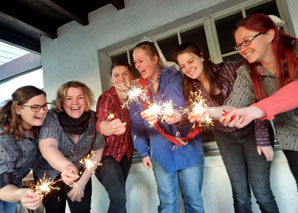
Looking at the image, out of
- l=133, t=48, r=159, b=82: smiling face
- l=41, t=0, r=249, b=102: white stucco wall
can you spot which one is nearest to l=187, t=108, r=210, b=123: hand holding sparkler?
l=133, t=48, r=159, b=82: smiling face

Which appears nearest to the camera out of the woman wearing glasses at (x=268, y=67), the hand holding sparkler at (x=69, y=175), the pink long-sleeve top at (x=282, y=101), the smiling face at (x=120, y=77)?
the pink long-sleeve top at (x=282, y=101)

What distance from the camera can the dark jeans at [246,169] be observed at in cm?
132

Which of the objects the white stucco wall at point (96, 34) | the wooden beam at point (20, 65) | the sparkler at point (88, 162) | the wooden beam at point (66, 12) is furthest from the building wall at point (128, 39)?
the sparkler at point (88, 162)

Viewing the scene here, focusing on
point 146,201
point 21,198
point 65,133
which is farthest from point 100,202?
point 21,198

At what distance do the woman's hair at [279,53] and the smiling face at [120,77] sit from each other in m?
0.97

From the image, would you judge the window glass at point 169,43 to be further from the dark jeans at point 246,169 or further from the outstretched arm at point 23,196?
the outstretched arm at point 23,196

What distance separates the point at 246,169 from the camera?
141cm

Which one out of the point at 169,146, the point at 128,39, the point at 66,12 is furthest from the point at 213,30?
the point at 66,12

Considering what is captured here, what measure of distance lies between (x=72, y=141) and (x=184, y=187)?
0.98 m

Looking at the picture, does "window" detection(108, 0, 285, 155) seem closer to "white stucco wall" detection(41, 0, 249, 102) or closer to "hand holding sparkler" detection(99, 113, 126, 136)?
"white stucco wall" detection(41, 0, 249, 102)

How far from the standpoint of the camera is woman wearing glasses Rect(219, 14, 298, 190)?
3.39ft

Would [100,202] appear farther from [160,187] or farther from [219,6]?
[219,6]

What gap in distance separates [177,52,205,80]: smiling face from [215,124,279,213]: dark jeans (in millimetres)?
509

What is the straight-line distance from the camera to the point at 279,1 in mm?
2055
